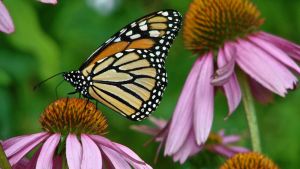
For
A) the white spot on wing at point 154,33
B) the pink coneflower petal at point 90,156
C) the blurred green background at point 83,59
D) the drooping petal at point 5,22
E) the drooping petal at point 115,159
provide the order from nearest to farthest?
the drooping petal at point 5,22 < the pink coneflower petal at point 90,156 < the drooping petal at point 115,159 < the white spot on wing at point 154,33 < the blurred green background at point 83,59

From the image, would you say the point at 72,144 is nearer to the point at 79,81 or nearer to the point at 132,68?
the point at 79,81

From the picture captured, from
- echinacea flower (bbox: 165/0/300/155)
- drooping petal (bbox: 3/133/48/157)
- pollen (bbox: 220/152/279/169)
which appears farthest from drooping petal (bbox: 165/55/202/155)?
drooping petal (bbox: 3/133/48/157)

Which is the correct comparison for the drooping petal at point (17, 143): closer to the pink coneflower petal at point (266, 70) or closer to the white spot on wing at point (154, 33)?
the white spot on wing at point (154, 33)

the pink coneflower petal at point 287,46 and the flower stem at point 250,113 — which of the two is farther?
the pink coneflower petal at point 287,46

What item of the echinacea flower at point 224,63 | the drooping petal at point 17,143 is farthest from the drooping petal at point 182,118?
the drooping petal at point 17,143

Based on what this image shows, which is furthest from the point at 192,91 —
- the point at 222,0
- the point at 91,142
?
the point at 91,142

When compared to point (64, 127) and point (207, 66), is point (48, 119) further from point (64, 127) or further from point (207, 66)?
point (207, 66)

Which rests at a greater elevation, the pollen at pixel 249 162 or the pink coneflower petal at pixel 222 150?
the pollen at pixel 249 162
